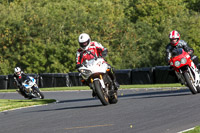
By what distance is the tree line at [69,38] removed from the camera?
5575 cm

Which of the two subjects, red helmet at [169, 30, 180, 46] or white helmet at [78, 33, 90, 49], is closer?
white helmet at [78, 33, 90, 49]

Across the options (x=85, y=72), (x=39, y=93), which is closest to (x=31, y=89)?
(x=39, y=93)

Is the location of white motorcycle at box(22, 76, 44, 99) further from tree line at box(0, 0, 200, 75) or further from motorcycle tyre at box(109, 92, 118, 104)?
tree line at box(0, 0, 200, 75)

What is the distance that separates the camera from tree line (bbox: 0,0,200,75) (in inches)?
2195

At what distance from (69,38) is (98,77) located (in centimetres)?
4280

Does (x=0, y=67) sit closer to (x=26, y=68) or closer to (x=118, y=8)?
(x=26, y=68)

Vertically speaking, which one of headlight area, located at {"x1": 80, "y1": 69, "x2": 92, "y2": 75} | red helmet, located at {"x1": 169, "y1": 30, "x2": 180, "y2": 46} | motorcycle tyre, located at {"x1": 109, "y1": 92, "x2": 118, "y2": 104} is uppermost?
red helmet, located at {"x1": 169, "y1": 30, "x2": 180, "y2": 46}

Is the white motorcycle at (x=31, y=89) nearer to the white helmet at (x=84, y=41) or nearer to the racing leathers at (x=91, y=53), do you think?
the racing leathers at (x=91, y=53)

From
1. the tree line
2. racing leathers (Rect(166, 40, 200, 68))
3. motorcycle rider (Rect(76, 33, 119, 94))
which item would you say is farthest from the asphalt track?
the tree line

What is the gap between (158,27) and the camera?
222 ft

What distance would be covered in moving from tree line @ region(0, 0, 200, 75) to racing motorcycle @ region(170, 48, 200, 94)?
131 ft

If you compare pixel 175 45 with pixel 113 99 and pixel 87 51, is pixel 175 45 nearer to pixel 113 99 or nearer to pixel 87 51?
pixel 113 99

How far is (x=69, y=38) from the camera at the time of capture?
55.3 metres

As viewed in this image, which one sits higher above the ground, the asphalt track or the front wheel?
the asphalt track
